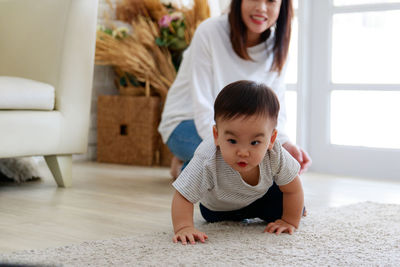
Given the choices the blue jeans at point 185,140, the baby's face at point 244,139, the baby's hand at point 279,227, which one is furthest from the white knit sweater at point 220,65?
the baby's face at point 244,139

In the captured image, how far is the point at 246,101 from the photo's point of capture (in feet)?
4.40

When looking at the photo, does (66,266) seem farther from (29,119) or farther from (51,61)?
(51,61)

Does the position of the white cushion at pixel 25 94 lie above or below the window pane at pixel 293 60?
below

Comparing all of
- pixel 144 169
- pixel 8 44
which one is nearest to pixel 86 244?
pixel 8 44

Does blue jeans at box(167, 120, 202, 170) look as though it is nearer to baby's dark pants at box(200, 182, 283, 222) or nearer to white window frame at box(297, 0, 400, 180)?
baby's dark pants at box(200, 182, 283, 222)

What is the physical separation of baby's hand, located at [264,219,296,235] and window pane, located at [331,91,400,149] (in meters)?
1.44

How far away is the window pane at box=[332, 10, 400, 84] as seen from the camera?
2.80 metres

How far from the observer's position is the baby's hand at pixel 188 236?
4.51ft

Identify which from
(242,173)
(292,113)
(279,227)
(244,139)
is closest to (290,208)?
(279,227)

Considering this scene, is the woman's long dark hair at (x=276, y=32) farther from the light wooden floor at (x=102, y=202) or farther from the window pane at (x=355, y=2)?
the window pane at (x=355, y=2)

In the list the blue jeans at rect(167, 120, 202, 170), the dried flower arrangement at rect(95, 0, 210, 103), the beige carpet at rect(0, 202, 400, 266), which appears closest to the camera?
the beige carpet at rect(0, 202, 400, 266)

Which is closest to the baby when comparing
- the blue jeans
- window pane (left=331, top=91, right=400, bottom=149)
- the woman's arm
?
the woman's arm

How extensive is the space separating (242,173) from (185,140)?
81cm

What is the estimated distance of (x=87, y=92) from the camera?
2.39 m
